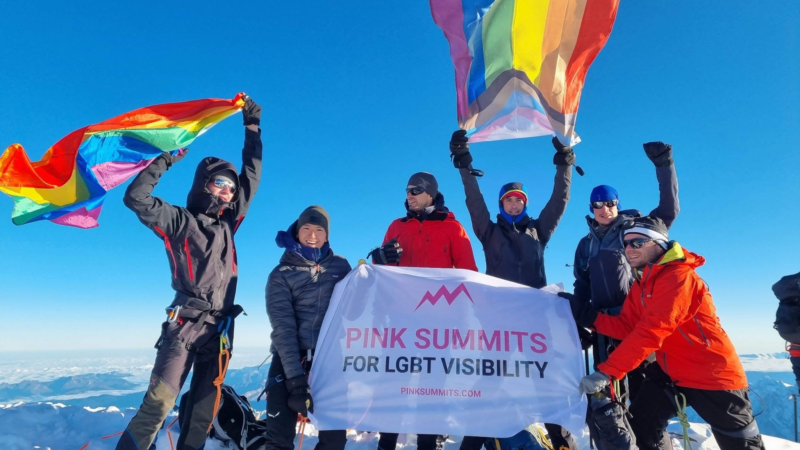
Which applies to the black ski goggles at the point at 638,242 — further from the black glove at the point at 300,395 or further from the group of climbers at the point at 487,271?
the black glove at the point at 300,395

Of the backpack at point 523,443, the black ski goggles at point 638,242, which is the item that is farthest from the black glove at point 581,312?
the backpack at point 523,443

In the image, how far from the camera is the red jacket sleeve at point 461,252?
478 centimetres

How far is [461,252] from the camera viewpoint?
15.7ft

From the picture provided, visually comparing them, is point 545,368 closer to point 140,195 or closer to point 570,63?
point 570,63

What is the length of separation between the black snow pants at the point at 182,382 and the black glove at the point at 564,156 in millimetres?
4421

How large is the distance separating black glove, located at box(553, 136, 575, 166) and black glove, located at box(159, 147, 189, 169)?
451 centimetres

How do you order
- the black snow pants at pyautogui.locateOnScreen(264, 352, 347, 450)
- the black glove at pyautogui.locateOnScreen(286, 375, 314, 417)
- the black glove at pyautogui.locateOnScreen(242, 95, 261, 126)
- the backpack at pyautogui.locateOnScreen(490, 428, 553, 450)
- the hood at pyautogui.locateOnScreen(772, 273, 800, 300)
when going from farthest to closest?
the black glove at pyautogui.locateOnScreen(242, 95, 261, 126)
the hood at pyautogui.locateOnScreen(772, 273, 800, 300)
the backpack at pyautogui.locateOnScreen(490, 428, 553, 450)
the black snow pants at pyautogui.locateOnScreen(264, 352, 347, 450)
the black glove at pyautogui.locateOnScreen(286, 375, 314, 417)

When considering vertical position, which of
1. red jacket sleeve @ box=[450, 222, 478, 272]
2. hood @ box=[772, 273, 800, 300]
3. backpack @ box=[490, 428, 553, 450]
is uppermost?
red jacket sleeve @ box=[450, 222, 478, 272]

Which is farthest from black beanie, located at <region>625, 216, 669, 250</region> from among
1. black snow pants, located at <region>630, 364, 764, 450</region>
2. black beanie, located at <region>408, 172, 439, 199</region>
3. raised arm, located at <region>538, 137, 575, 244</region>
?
black beanie, located at <region>408, 172, 439, 199</region>

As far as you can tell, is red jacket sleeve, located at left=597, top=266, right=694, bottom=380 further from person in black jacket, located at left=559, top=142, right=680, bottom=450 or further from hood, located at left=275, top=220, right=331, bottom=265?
Answer: hood, located at left=275, top=220, right=331, bottom=265

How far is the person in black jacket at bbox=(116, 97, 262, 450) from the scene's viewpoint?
3783 millimetres

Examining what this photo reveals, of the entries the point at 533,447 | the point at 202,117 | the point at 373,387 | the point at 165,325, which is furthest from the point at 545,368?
the point at 202,117

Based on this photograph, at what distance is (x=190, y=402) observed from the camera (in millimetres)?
4133

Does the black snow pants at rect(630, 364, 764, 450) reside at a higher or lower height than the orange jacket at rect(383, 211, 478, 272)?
lower
